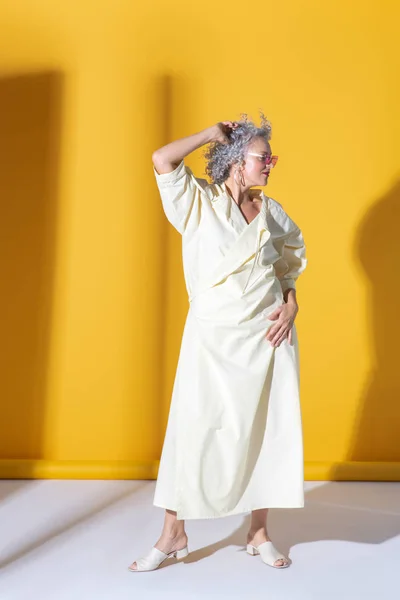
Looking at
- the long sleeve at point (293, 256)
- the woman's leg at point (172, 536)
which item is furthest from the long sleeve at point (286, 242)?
the woman's leg at point (172, 536)

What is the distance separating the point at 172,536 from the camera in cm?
239

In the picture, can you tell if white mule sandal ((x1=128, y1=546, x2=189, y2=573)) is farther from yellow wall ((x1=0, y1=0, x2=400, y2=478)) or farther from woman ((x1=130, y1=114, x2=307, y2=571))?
yellow wall ((x1=0, y1=0, x2=400, y2=478))

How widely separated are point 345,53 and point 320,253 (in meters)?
1.07

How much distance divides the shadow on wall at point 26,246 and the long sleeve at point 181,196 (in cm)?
148

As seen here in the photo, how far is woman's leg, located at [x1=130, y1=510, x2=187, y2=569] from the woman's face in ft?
3.83

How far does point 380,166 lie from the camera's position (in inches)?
149

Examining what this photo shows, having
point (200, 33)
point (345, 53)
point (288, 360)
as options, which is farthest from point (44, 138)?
point (288, 360)

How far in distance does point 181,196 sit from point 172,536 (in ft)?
3.70

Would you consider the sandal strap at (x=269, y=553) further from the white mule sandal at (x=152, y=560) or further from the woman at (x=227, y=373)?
the white mule sandal at (x=152, y=560)

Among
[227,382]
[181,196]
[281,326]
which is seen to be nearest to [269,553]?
[227,382]

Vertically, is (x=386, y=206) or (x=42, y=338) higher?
(x=386, y=206)

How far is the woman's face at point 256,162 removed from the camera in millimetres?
2467

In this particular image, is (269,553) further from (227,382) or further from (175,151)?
(175,151)

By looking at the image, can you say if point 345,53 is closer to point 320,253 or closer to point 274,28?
point 274,28
